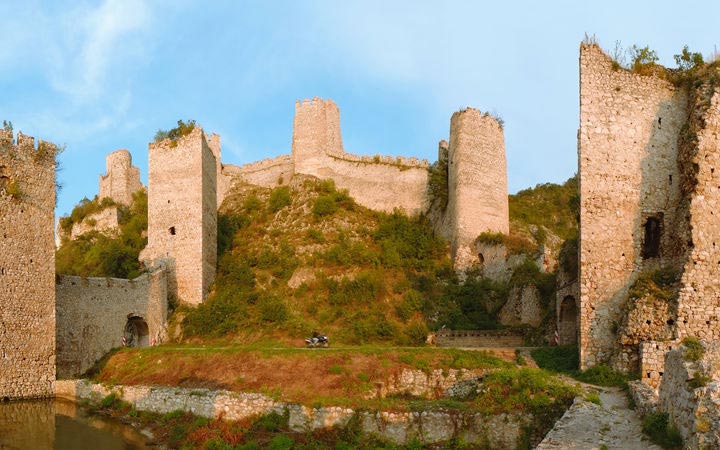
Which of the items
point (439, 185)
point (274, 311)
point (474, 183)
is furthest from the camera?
point (439, 185)

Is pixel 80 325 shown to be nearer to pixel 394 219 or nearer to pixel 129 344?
pixel 129 344

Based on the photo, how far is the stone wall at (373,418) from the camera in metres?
14.4

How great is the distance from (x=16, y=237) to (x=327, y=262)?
16476 mm

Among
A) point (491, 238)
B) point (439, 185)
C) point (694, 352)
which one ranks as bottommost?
point (694, 352)

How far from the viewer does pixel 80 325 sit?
24.6m

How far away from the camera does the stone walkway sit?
10.3m

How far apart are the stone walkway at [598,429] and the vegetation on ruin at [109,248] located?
23.8m

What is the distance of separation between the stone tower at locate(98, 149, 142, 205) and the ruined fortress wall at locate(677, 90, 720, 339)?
1497 inches

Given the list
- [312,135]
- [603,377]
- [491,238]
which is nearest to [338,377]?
[603,377]

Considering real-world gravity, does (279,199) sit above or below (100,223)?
above

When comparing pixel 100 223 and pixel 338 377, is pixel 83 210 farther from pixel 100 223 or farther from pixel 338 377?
pixel 338 377

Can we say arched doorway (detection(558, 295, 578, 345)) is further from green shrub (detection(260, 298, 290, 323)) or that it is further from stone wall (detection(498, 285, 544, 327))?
green shrub (detection(260, 298, 290, 323))

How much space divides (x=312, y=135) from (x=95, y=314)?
20556mm

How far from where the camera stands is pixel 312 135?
42344 millimetres
